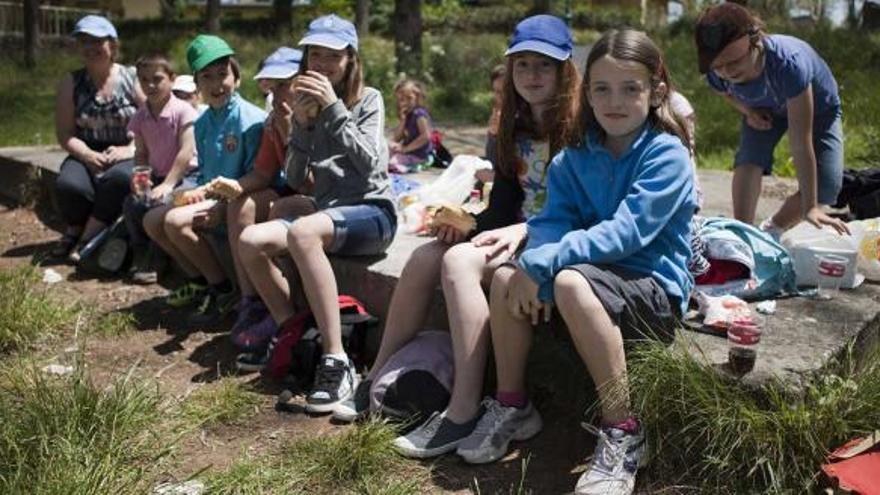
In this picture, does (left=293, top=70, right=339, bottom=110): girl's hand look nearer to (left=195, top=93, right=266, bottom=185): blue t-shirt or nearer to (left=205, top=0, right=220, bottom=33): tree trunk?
(left=195, top=93, right=266, bottom=185): blue t-shirt

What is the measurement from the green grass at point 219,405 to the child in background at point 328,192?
9.5 inches

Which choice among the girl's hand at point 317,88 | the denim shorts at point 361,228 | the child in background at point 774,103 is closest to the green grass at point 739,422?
the child in background at point 774,103

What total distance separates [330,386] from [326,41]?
1.40 m

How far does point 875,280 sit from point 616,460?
165 cm

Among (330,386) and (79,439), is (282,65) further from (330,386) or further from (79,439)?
(79,439)

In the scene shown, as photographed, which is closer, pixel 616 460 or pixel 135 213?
pixel 616 460

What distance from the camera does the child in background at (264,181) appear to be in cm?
388

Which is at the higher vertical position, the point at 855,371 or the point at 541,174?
the point at 541,174

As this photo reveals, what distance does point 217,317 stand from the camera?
4332mm

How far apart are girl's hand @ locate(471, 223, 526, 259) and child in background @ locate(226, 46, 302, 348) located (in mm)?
1316

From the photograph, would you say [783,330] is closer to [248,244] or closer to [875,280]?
[875,280]

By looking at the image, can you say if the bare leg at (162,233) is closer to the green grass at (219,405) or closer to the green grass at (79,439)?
the green grass at (219,405)

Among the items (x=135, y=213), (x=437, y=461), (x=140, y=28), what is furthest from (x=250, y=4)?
(x=437, y=461)

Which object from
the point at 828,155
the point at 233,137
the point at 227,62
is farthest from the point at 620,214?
the point at 227,62
